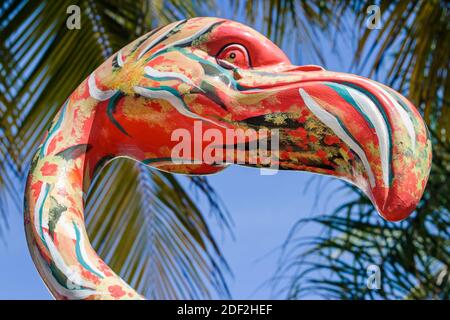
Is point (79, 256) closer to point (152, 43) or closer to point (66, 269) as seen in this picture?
point (66, 269)

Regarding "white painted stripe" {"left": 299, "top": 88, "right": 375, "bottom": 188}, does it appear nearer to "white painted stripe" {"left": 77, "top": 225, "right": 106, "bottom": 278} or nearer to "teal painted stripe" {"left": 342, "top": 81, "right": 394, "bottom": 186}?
"teal painted stripe" {"left": 342, "top": 81, "right": 394, "bottom": 186}

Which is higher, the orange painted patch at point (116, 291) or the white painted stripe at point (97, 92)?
the white painted stripe at point (97, 92)

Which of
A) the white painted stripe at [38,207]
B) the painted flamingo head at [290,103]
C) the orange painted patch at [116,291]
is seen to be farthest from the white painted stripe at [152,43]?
the orange painted patch at [116,291]

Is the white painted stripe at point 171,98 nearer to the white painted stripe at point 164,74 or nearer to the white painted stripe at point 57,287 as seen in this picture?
the white painted stripe at point 164,74

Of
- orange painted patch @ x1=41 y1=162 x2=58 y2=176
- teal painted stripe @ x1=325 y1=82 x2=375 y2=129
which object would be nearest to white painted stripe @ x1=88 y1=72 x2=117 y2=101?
orange painted patch @ x1=41 y1=162 x2=58 y2=176

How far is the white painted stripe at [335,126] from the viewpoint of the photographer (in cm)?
Answer: 91

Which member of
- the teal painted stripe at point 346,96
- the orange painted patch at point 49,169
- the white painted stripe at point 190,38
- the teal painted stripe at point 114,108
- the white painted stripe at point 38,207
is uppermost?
the white painted stripe at point 190,38

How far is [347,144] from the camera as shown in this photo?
0.93 m

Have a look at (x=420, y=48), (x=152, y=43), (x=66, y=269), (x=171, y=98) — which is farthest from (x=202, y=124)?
(x=420, y=48)

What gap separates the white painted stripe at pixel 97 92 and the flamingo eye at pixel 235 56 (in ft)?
0.56

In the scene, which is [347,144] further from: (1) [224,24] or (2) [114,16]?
(2) [114,16]

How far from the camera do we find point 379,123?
2.97 ft

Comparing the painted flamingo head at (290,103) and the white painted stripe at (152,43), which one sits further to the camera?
the white painted stripe at (152,43)
